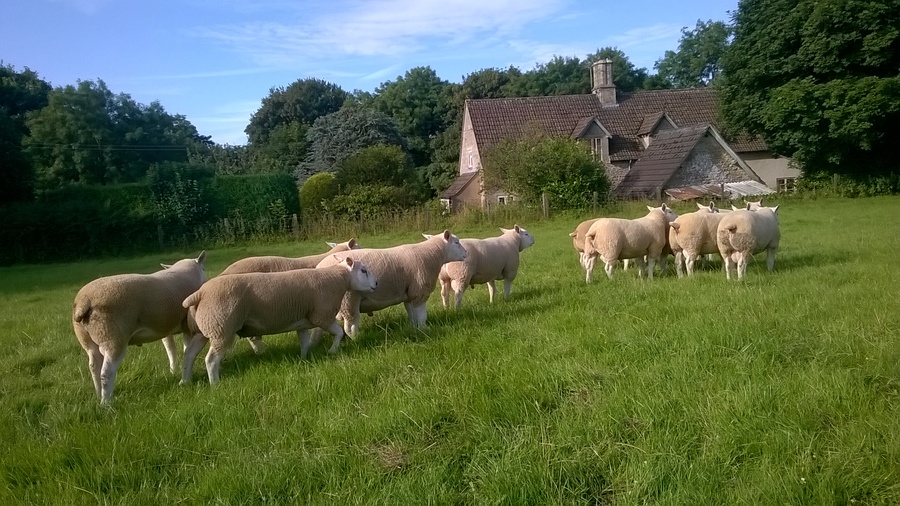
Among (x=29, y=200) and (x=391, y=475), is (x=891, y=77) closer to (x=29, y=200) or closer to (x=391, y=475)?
(x=391, y=475)

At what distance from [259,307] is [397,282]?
2252mm

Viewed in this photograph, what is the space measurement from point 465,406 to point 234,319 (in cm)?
292

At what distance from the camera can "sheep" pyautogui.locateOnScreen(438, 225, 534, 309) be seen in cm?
1032

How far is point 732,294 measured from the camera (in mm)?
8492

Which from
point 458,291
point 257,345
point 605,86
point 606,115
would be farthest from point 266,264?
point 605,86

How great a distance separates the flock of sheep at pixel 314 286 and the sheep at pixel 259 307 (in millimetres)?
11

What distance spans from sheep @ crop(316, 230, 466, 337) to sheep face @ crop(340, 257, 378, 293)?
16.0 inches

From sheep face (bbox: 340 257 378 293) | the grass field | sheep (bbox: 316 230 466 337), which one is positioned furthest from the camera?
sheep (bbox: 316 230 466 337)

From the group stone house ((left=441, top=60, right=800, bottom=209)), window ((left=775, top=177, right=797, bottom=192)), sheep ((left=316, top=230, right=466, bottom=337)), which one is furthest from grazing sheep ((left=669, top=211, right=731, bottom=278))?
window ((left=775, top=177, right=797, bottom=192))

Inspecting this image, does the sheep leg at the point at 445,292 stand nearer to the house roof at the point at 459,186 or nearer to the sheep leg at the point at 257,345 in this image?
the sheep leg at the point at 257,345

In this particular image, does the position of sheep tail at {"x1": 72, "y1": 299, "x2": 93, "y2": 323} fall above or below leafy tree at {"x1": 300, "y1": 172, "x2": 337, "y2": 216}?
below

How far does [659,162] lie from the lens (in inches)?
1473

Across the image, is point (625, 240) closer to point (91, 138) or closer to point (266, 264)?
point (266, 264)

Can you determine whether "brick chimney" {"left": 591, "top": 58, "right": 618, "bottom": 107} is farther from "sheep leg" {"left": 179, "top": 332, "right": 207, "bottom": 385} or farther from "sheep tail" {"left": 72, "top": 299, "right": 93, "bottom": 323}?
"sheep tail" {"left": 72, "top": 299, "right": 93, "bottom": 323}
